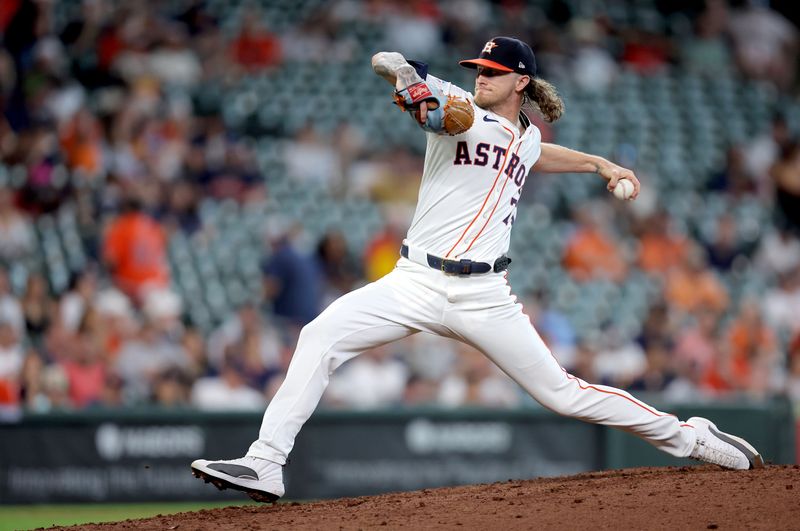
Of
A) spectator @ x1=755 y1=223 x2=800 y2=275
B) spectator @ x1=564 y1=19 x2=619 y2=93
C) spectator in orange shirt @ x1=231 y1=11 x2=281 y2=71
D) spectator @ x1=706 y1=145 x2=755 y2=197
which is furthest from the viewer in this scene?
spectator @ x1=564 y1=19 x2=619 y2=93

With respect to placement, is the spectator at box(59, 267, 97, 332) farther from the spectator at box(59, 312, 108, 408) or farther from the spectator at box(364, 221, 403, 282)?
the spectator at box(364, 221, 403, 282)

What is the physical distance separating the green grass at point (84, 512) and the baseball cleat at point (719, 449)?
441 cm

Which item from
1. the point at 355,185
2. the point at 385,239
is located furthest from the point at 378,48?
the point at 385,239

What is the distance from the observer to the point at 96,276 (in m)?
10.2

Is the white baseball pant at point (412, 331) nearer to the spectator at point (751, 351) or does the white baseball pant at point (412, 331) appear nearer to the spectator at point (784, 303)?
the spectator at point (751, 351)

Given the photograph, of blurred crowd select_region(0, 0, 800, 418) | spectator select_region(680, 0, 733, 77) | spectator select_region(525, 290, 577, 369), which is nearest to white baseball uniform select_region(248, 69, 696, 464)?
blurred crowd select_region(0, 0, 800, 418)

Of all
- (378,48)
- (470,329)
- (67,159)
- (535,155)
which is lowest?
(470,329)

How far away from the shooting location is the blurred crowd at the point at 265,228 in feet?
32.5

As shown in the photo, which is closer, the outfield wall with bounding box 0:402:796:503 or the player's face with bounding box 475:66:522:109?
the player's face with bounding box 475:66:522:109

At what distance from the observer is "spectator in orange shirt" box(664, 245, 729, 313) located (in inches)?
473

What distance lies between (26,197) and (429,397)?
13.6 ft

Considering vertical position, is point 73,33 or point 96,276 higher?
point 73,33

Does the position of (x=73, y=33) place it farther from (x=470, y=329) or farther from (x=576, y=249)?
(x=470, y=329)

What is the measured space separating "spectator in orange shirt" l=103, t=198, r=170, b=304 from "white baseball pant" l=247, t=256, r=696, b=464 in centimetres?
587
